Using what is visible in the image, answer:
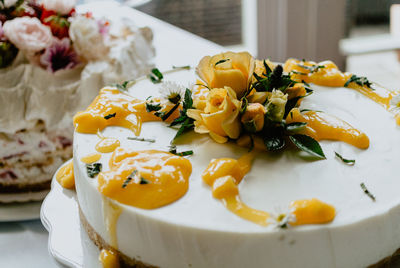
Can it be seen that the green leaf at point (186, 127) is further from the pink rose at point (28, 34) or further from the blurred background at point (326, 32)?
the blurred background at point (326, 32)

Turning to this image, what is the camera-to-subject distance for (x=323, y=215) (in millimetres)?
1021

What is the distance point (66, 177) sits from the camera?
1551 mm

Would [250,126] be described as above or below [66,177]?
above

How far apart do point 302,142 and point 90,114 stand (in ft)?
2.13

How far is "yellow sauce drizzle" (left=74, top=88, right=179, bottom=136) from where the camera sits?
1.44 m

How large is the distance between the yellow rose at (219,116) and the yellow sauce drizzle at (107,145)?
230 mm

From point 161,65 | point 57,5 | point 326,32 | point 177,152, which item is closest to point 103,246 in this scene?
point 177,152

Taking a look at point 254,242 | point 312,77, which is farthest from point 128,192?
point 312,77

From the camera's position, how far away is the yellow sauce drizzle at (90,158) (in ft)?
4.26

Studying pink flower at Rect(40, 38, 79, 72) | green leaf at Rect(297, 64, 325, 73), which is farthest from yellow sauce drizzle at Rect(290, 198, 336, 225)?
pink flower at Rect(40, 38, 79, 72)

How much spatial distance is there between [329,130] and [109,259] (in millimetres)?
691

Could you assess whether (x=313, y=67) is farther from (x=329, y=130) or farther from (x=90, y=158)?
(x=90, y=158)

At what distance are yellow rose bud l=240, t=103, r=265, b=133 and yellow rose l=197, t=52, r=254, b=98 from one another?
96mm

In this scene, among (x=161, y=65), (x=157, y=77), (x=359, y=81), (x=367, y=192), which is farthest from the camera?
(x=161, y=65)
